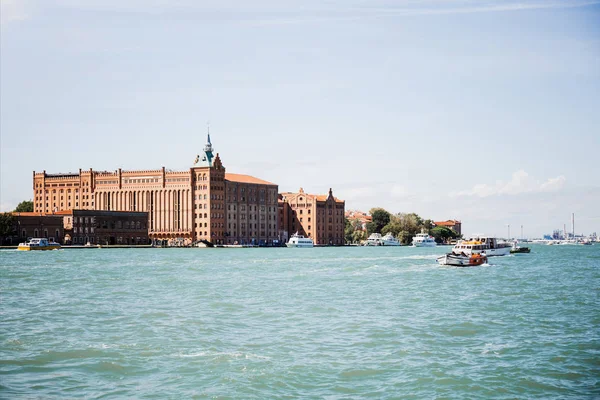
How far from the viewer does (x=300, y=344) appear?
96.5 ft

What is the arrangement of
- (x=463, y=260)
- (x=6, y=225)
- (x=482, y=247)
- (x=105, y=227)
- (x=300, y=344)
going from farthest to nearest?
(x=105, y=227) < (x=6, y=225) < (x=482, y=247) < (x=463, y=260) < (x=300, y=344)

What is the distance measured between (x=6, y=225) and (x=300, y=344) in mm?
146899

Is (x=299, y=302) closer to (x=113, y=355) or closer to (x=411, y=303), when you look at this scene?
(x=411, y=303)

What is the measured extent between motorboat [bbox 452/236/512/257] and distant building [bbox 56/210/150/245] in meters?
92.8

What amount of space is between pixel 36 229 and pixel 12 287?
121700 mm

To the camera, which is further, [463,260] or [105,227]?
[105,227]

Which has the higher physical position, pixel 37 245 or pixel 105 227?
pixel 105 227

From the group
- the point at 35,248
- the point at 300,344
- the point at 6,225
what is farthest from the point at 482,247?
the point at 6,225

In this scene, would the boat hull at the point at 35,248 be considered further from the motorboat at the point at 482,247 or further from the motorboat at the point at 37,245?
the motorboat at the point at 482,247

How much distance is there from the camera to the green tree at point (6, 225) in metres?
163

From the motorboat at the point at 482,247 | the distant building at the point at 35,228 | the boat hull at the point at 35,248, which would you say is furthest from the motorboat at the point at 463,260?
the distant building at the point at 35,228

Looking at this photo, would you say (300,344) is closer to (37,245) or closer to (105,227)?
(37,245)

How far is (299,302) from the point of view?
44.7m

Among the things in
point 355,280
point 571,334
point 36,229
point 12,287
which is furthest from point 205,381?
point 36,229
